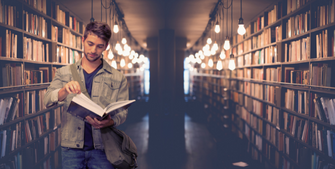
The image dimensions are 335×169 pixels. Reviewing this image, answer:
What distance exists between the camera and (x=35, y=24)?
10.0 ft

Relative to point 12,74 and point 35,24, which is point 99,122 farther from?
point 35,24

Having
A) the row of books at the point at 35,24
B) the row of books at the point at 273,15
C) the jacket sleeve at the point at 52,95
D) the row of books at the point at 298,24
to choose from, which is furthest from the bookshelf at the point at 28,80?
the row of books at the point at 273,15

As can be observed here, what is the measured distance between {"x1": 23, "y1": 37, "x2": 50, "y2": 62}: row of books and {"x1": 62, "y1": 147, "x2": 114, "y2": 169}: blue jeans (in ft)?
6.56

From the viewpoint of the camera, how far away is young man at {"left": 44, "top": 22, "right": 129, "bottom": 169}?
1262 mm

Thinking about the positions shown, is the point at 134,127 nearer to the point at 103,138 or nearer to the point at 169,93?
the point at 169,93

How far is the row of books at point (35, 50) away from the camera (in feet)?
9.25

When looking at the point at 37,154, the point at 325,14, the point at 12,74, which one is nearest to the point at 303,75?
the point at 325,14

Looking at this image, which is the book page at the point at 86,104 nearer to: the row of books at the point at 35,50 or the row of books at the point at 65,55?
the row of books at the point at 35,50

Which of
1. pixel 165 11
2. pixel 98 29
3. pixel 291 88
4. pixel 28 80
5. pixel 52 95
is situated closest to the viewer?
pixel 52 95

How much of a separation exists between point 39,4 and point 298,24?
3580mm

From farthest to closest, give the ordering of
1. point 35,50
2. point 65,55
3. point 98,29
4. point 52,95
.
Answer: point 65,55 < point 35,50 < point 98,29 < point 52,95

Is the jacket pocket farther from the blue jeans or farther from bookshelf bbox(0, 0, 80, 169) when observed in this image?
bookshelf bbox(0, 0, 80, 169)

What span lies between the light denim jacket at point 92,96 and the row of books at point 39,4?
209 cm

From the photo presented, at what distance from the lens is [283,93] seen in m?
3.59
